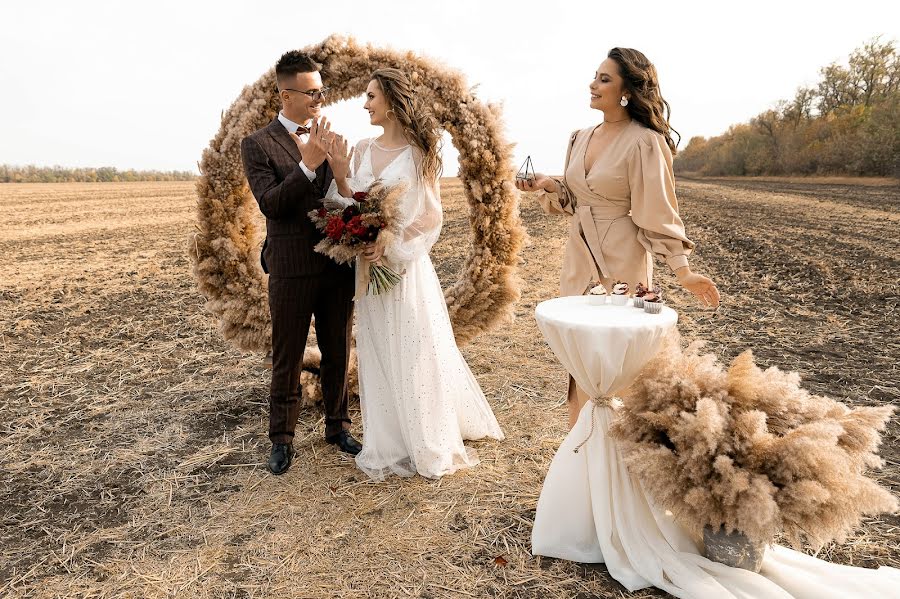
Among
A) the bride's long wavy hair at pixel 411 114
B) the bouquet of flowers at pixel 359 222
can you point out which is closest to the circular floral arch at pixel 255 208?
the bride's long wavy hair at pixel 411 114

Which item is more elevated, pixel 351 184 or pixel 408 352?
pixel 351 184

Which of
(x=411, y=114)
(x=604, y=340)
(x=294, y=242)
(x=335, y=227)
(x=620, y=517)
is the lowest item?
(x=620, y=517)

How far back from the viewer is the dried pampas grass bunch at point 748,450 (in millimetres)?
2359

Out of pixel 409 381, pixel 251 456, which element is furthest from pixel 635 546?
pixel 251 456

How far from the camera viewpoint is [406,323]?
3627mm

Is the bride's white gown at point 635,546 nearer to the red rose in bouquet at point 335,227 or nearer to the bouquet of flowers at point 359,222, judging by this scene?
the bouquet of flowers at point 359,222

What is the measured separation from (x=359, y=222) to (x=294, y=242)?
1.62ft

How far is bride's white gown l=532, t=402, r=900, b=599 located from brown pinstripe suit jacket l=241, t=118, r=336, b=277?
6.15 ft

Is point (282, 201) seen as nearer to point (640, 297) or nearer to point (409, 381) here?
point (409, 381)

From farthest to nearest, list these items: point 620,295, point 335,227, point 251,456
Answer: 1. point 251,456
2. point 335,227
3. point 620,295

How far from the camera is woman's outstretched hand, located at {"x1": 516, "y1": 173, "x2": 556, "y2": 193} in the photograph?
11.0 feet

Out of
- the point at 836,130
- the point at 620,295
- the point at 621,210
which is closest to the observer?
the point at 620,295

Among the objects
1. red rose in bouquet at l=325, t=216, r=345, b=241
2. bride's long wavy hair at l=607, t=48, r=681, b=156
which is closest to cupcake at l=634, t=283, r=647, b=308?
bride's long wavy hair at l=607, t=48, r=681, b=156

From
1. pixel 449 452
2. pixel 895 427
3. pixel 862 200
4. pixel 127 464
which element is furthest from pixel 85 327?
pixel 862 200
